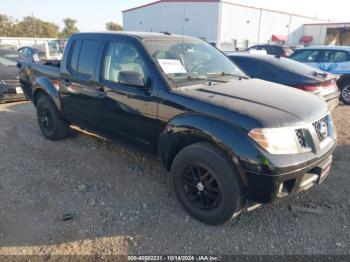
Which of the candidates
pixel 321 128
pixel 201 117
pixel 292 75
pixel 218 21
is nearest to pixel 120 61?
pixel 201 117

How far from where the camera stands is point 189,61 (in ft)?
12.0

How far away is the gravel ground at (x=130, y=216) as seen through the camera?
273 centimetres

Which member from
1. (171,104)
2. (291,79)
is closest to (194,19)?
(291,79)

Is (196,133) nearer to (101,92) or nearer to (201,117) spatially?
(201,117)

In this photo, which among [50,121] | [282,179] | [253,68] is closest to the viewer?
[282,179]

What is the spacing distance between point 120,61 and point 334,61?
6931 millimetres

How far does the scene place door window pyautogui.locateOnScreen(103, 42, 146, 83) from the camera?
11.3 ft

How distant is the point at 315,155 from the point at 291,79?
3232mm

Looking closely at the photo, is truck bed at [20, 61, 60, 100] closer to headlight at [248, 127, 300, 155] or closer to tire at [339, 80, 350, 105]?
headlight at [248, 127, 300, 155]

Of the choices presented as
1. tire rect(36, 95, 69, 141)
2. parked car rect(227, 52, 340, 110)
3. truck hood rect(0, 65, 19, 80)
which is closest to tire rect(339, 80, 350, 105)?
parked car rect(227, 52, 340, 110)

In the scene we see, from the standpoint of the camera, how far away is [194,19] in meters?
37.1

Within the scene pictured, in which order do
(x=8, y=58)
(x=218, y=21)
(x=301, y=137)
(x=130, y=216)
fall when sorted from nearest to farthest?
1. (x=301, y=137)
2. (x=130, y=216)
3. (x=8, y=58)
4. (x=218, y=21)

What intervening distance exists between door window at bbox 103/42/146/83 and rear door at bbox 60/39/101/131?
236 mm

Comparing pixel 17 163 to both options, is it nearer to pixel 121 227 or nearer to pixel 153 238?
pixel 121 227
